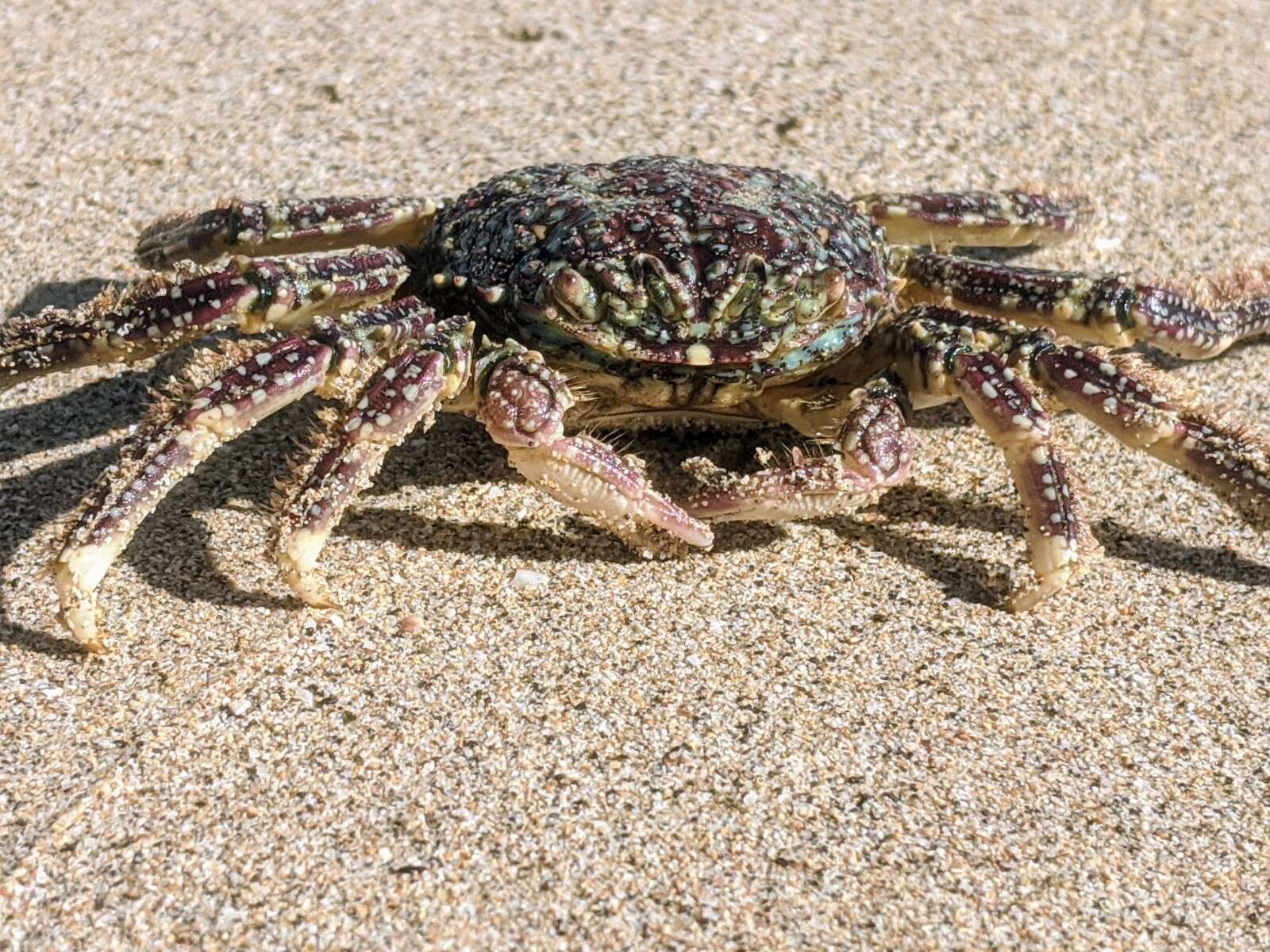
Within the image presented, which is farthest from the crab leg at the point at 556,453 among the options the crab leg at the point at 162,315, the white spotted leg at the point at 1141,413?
the white spotted leg at the point at 1141,413

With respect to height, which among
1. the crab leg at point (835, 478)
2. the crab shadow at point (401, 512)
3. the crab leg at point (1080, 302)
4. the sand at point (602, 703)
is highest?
the crab leg at point (1080, 302)

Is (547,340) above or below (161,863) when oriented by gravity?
above

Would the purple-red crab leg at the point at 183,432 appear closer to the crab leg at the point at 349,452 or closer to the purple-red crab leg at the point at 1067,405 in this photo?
the crab leg at the point at 349,452

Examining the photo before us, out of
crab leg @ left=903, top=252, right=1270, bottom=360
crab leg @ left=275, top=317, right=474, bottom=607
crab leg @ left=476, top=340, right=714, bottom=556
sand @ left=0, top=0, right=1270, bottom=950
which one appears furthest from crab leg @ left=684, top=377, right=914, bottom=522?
crab leg @ left=275, top=317, right=474, bottom=607

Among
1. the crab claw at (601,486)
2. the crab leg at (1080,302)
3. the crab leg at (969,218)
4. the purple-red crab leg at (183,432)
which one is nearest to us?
the purple-red crab leg at (183,432)

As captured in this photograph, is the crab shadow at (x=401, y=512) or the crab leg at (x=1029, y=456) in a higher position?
the crab leg at (x=1029, y=456)

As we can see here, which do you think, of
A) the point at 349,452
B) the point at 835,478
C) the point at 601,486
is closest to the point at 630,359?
the point at 601,486

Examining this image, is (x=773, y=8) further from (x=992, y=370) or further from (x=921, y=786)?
(x=921, y=786)

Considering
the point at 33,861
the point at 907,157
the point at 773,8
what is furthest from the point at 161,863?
the point at 773,8
